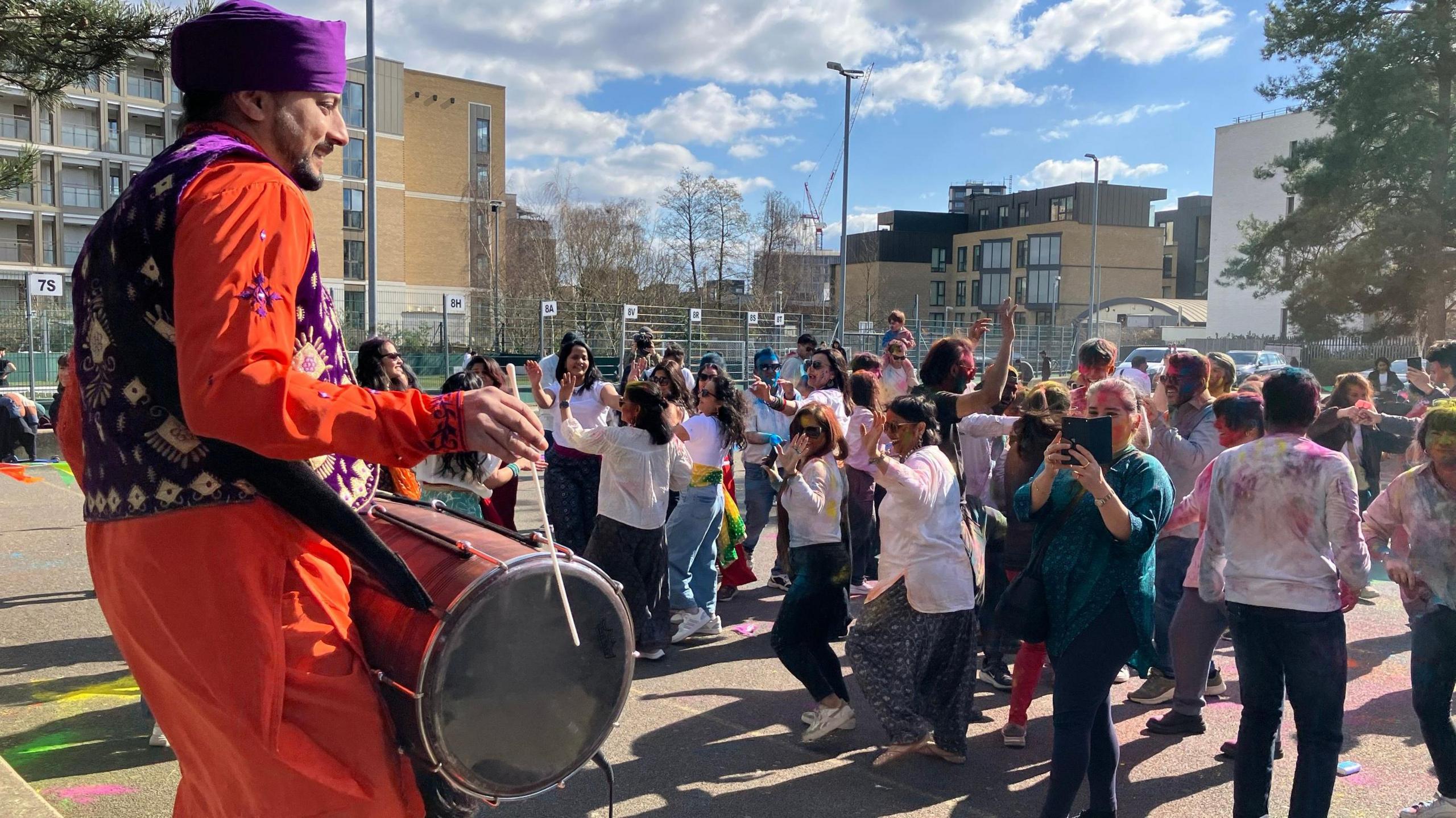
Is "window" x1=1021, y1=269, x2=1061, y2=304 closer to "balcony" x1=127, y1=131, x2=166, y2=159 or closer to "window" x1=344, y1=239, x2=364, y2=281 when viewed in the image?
"window" x1=344, y1=239, x2=364, y2=281

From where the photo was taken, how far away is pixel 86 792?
4422 millimetres

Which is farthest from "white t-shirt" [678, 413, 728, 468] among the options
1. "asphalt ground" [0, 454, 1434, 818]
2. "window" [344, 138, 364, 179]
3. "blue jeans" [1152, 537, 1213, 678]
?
"window" [344, 138, 364, 179]

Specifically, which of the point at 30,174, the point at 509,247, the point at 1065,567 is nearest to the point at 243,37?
the point at 1065,567

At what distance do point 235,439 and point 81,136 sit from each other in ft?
198

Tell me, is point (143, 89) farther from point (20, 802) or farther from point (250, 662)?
point (250, 662)

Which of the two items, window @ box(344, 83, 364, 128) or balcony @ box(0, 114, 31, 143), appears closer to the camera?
balcony @ box(0, 114, 31, 143)

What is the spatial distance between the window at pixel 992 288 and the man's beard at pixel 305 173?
78.5 m

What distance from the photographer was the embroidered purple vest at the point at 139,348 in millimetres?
1793

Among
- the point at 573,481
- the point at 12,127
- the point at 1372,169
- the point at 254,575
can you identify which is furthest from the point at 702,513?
the point at 12,127

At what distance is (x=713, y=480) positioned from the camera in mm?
7461

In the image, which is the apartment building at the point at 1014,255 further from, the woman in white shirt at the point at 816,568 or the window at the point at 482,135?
the woman in white shirt at the point at 816,568

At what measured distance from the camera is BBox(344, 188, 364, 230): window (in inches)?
2119

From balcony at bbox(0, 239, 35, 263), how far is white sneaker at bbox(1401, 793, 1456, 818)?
58.8 metres

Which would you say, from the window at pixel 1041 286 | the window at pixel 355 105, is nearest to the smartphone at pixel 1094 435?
the window at pixel 355 105
